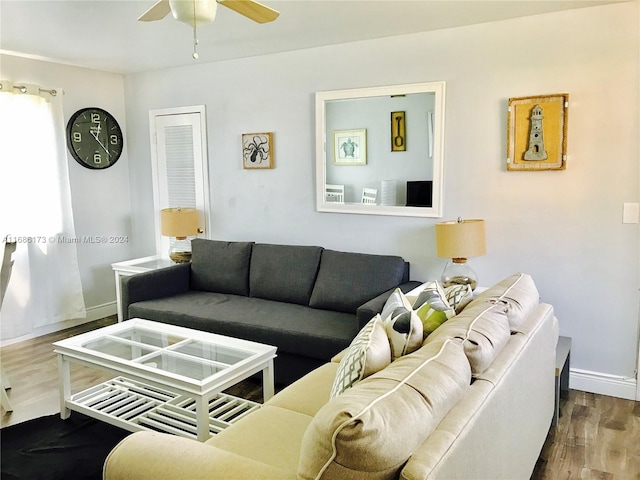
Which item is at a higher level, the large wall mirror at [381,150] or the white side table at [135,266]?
the large wall mirror at [381,150]

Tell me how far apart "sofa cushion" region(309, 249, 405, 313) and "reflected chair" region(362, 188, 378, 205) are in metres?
0.42

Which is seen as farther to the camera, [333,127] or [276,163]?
[276,163]

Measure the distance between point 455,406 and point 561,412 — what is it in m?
1.94

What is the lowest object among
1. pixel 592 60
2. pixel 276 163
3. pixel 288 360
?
pixel 288 360

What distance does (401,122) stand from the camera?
372cm

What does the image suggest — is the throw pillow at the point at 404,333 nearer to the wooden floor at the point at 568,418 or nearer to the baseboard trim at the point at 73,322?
the wooden floor at the point at 568,418

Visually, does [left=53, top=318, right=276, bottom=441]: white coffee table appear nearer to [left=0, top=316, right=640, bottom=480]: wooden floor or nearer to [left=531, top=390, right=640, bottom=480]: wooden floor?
[left=0, top=316, right=640, bottom=480]: wooden floor

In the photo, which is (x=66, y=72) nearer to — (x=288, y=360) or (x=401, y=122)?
(x=401, y=122)

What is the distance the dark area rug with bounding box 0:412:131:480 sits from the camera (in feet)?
8.03

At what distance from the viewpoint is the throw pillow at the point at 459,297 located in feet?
7.82

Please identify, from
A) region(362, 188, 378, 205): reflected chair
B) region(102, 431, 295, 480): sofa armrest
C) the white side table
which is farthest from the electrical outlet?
the white side table

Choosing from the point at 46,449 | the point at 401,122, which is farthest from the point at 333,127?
the point at 46,449

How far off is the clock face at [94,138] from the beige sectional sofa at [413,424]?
360 cm

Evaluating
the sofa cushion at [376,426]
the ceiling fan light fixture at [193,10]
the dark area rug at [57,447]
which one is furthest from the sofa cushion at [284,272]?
the sofa cushion at [376,426]
